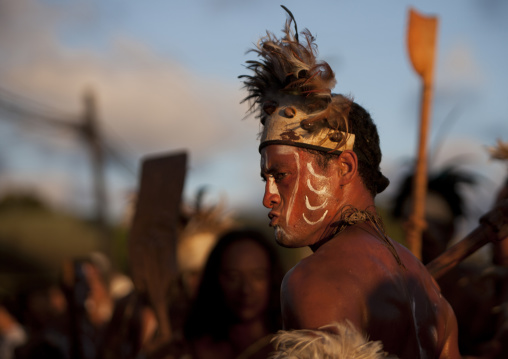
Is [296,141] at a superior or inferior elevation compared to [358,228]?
superior

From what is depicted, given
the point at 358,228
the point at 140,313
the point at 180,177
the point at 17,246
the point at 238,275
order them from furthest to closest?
the point at 17,246 → the point at 140,313 → the point at 180,177 → the point at 238,275 → the point at 358,228

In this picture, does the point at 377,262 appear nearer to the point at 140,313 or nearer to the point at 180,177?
the point at 180,177

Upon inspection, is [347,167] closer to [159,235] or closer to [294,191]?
[294,191]

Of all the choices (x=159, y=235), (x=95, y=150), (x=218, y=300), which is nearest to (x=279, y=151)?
(x=218, y=300)

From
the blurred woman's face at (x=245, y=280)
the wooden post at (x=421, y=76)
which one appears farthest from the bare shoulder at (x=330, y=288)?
the blurred woman's face at (x=245, y=280)

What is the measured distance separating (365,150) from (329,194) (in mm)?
226

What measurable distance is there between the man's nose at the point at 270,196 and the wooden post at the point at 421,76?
78.6 inches

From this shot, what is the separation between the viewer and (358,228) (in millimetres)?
2348

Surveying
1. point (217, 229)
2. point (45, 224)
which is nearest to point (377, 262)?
point (217, 229)

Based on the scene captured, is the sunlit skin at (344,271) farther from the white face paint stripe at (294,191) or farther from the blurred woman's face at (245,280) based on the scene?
the blurred woman's face at (245,280)

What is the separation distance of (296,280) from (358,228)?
366 mm

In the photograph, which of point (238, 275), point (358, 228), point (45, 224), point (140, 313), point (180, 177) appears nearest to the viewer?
point (358, 228)

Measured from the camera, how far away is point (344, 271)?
2105 millimetres

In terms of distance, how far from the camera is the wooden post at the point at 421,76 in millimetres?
4215
